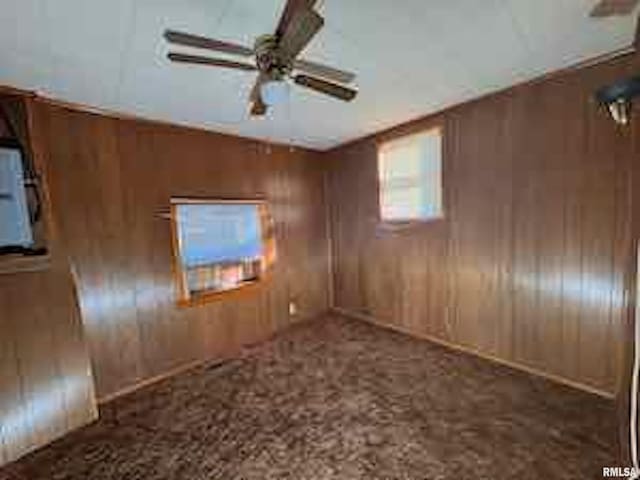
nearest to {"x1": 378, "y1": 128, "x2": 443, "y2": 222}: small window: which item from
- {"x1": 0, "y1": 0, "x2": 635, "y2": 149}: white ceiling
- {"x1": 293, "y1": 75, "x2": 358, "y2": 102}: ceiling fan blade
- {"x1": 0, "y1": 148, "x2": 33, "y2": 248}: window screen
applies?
{"x1": 0, "y1": 0, "x2": 635, "y2": 149}: white ceiling

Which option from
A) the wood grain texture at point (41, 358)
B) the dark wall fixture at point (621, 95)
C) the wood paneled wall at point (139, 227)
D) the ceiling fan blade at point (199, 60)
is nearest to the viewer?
the dark wall fixture at point (621, 95)

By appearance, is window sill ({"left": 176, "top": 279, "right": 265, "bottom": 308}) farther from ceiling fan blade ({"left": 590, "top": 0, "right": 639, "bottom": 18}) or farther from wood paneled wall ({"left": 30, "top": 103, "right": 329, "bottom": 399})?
ceiling fan blade ({"left": 590, "top": 0, "right": 639, "bottom": 18})

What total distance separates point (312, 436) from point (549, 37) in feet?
9.55

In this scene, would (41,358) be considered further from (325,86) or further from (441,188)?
(441,188)

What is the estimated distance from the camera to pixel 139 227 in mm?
2934

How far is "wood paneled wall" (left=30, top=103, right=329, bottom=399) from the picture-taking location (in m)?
2.58

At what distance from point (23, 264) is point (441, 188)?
3.52m

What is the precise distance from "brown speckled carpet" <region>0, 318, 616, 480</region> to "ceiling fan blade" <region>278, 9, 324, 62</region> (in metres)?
2.21

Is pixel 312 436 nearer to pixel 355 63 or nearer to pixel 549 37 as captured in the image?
pixel 355 63

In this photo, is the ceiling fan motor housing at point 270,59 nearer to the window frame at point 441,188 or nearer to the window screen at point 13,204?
the window screen at point 13,204

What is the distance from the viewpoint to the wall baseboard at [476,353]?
7.84ft

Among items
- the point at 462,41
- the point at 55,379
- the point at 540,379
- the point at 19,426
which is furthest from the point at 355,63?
the point at 19,426

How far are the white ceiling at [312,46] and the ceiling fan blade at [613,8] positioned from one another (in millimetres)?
64

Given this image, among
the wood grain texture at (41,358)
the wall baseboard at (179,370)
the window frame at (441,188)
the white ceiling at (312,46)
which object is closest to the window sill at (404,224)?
the window frame at (441,188)
